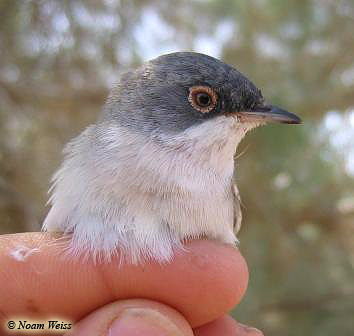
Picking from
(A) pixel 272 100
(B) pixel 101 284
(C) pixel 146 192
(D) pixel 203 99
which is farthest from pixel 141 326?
(A) pixel 272 100

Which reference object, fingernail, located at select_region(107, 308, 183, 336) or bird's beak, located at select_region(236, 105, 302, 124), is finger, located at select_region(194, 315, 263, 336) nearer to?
fingernail, located at select_region(107, 308, 183, 336)

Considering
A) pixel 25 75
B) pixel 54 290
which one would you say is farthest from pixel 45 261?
pixel 25 75

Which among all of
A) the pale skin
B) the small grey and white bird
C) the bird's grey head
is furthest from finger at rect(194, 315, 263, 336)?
the bird's grey head

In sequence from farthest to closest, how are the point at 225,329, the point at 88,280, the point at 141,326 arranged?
the point at 225,329 → the point at 88,280 → the point at 141,326

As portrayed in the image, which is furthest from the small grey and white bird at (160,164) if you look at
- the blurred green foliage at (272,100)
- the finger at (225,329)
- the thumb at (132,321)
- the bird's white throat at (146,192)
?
the blurred green foliage at (272,100)

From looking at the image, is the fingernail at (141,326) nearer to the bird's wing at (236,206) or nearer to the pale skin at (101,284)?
the pale skin at (101,284)

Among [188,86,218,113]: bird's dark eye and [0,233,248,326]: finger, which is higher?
[188,86,218,113]: bird's dark eye

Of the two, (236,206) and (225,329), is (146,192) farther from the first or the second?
(225,329)
